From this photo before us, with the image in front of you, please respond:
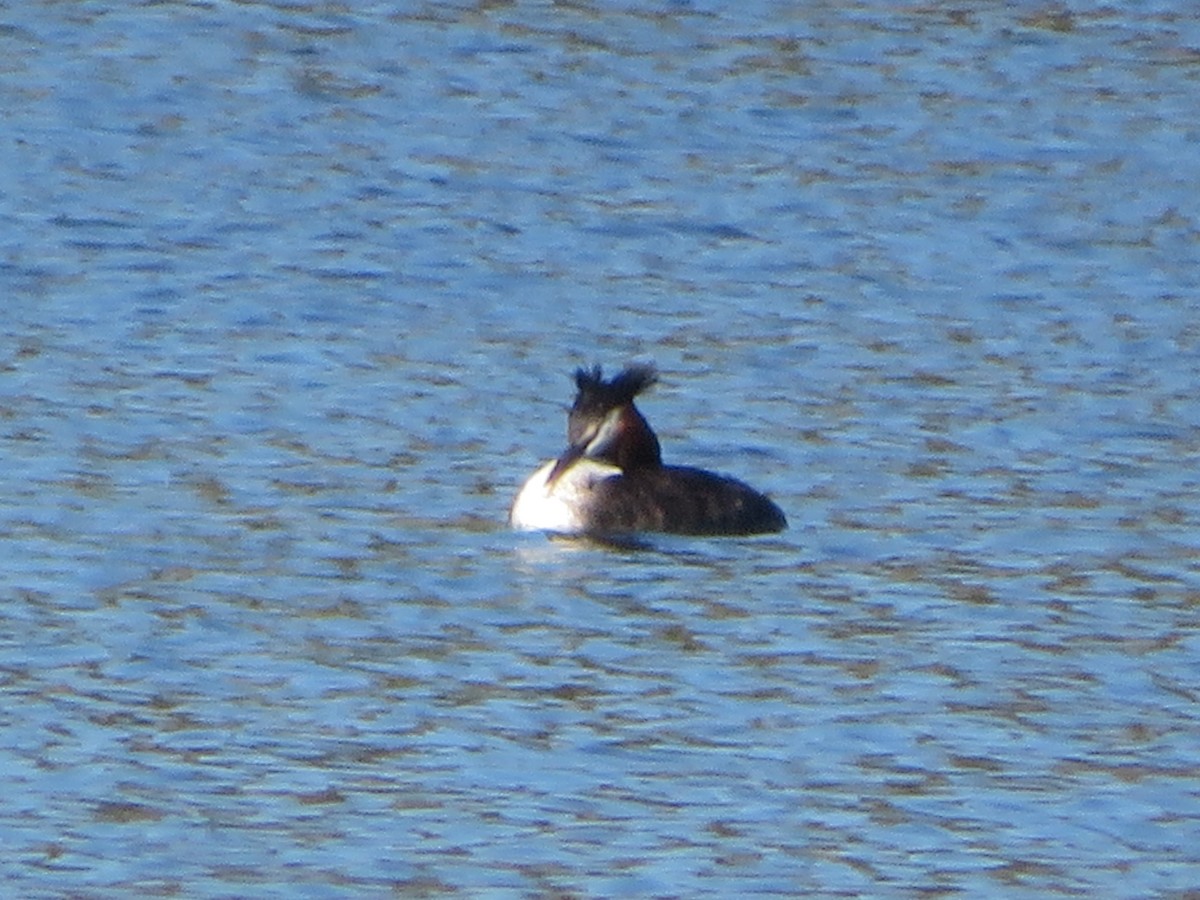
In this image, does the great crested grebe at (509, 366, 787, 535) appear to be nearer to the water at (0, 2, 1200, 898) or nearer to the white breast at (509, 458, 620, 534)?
the white breast at (509, 458, 620, 534)

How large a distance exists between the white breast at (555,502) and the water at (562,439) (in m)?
0.19

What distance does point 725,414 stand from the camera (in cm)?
1507

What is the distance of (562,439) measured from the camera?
47.6ft

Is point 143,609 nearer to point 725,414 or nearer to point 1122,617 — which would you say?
point 1122,617

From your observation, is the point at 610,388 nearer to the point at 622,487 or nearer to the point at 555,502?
the point at 622,487

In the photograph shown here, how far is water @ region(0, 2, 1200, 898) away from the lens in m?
8.97

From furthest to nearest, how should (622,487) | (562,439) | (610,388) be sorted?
(562,439) < (610,388) < (622,487)

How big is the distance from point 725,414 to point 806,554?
269 cm

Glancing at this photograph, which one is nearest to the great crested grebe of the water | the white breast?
the white breast

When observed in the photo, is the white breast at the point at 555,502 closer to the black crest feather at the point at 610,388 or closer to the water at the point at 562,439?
the water at the point at 562,439

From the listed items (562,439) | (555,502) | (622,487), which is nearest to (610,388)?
(622,487)

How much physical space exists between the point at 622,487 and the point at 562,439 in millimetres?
1167

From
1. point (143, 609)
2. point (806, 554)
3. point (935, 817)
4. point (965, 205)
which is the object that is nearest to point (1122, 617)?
point (806, 554)

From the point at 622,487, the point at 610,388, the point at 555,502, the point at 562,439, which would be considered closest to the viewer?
the point at 555,502
